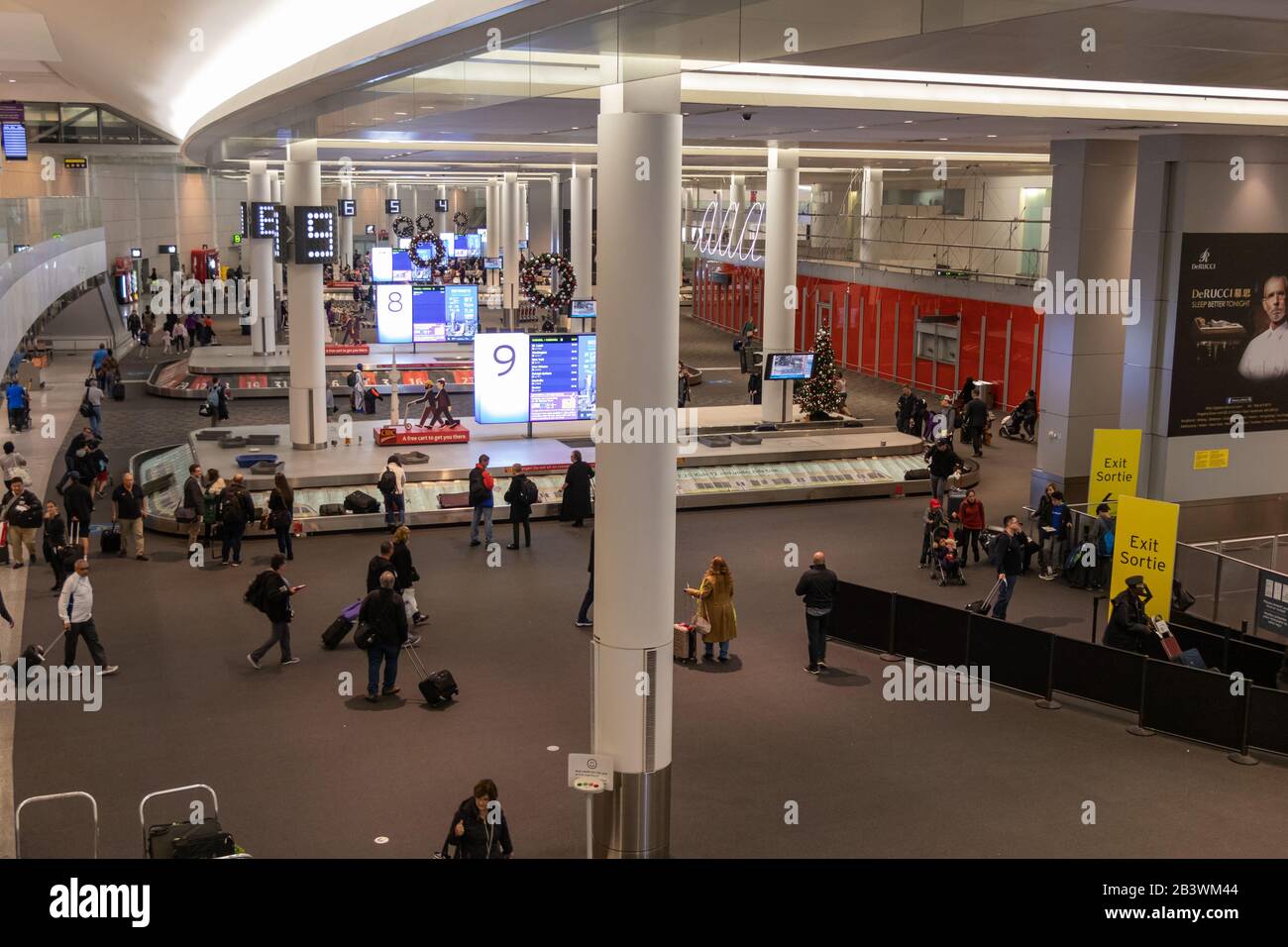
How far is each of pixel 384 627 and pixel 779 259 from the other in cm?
1574

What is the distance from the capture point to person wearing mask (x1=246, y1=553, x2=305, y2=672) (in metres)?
13.0

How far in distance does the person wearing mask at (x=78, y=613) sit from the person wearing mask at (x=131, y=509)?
4.87 metres

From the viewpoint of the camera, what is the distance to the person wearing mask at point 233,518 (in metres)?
17.4

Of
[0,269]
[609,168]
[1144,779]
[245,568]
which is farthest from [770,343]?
[609,168]

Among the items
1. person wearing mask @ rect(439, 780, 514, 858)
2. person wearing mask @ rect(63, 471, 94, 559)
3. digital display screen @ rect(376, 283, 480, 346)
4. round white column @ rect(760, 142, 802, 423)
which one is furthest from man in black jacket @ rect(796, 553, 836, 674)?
digital display screen @ rect(376, 283, 480, 346)

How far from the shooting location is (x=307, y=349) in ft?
76.4

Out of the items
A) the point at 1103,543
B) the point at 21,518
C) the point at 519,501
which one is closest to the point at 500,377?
the point at 519,501

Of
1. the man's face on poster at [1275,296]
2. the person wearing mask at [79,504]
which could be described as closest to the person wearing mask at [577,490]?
the person wearing mask at [79,504]

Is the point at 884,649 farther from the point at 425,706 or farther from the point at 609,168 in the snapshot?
the point at 609,168

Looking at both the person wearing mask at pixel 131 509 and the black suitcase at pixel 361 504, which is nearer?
the person wearing mask at pixel 131 509

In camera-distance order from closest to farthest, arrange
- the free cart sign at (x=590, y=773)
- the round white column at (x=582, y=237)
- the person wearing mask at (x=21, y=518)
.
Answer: the free cart sign at (x=590, y=773), the person wearing mask at (x=21, y=518), the round white column at (x=582, y=237)

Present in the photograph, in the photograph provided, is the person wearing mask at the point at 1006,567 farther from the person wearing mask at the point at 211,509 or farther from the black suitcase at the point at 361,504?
the person wearing mask at the point at 211,509

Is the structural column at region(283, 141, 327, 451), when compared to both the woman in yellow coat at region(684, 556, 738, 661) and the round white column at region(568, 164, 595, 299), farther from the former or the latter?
the round white column at region(568, 164, 595, 299)

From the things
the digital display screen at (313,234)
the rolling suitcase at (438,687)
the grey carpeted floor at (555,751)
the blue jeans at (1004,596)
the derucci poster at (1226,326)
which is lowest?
the grey carpeted floor at (555,751)
